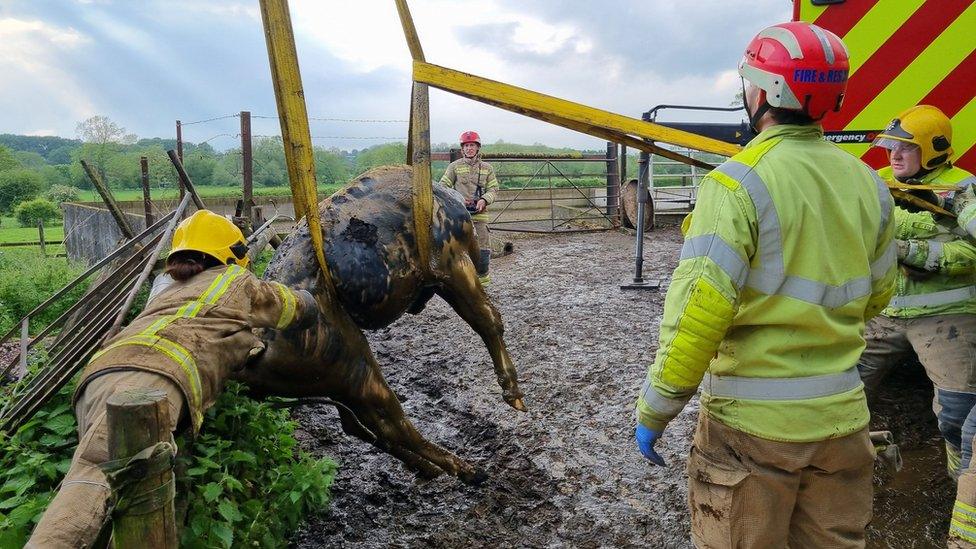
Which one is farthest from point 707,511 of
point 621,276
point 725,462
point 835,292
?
point 621,276

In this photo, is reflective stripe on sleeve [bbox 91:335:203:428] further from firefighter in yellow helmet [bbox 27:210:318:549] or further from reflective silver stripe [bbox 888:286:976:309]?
reflective silver stripe [bbox 888:286:976:309]

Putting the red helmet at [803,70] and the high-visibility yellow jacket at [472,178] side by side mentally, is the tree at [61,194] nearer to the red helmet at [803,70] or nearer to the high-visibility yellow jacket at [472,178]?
the high-visibility yellow jacket at [472,178]

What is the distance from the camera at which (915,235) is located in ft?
9.46

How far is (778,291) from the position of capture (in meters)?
1.60

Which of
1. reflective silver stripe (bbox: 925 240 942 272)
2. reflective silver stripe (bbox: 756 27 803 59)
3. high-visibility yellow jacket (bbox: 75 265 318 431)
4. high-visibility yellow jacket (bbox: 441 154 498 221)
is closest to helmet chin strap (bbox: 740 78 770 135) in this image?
reflective silver stripe (bbox: 756 27 803 59)

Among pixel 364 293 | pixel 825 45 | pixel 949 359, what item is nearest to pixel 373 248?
pixel 364 293

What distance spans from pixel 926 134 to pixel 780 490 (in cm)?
204

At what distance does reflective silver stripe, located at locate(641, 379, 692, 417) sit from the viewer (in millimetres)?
1678

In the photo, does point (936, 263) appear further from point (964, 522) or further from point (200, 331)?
point (200, 331)

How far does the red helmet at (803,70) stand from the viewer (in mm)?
1640

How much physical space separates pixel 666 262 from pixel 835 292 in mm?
6656

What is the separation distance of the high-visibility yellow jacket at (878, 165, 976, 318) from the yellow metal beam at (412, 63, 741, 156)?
0.96m

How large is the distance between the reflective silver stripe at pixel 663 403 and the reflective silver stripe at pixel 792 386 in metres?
0.14

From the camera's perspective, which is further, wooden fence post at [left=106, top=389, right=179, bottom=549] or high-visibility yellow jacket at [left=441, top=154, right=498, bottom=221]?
high-visibility yellow jacket at [left=441, top=154, right=498, bottom=221]
